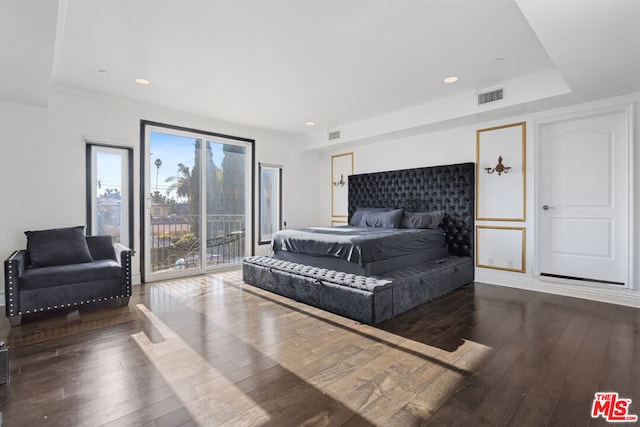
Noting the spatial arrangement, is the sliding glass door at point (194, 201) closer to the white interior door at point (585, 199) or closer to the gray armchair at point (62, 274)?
the gray armchair at point (62, 274)

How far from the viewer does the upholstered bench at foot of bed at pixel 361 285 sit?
301cm

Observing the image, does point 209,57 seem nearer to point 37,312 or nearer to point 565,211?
point 37,312

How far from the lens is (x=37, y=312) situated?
328cm

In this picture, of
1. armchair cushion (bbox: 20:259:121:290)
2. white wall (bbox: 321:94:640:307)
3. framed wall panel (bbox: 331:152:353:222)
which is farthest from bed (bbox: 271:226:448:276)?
framed wall panel (bbox: 331:152:353:222)

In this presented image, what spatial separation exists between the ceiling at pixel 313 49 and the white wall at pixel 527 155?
0.45 metres

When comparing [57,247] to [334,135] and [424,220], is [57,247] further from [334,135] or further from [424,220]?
[424,220]

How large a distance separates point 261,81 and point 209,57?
0.74 m

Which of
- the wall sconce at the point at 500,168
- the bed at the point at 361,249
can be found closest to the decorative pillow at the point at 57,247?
the bed at the point at 361,249

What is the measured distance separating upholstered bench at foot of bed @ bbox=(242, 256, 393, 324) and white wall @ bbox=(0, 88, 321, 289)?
2135 millimetres

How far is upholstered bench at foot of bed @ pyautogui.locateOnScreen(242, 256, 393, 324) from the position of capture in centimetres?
297

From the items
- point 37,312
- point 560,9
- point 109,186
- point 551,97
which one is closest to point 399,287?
point 560,9

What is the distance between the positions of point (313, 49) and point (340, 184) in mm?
3813

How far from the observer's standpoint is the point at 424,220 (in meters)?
4.77

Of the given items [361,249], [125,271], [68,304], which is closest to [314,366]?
[361,249]
